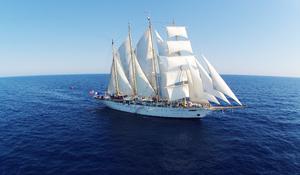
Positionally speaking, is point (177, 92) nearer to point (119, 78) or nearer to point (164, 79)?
point (164, 79)

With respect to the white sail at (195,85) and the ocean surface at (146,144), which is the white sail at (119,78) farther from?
the white sail at (195,85)

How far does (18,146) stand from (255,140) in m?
44.1

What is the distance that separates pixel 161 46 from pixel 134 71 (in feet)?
35.2

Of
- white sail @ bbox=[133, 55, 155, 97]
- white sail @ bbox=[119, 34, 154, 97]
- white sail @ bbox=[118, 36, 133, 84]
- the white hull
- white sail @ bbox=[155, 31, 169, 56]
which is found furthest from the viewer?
white sail @ bbox=[118, 36, 133, 84]

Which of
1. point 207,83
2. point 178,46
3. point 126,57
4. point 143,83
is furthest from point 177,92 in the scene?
point 126,57

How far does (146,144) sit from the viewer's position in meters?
33.3

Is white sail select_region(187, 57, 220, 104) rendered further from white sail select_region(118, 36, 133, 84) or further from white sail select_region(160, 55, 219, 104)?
white sail select_region(118, 36, 133, 84)

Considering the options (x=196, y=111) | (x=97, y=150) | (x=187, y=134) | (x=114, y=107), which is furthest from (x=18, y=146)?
(x=196, y=111)

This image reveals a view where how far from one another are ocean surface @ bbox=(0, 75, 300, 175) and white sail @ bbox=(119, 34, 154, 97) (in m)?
8.01

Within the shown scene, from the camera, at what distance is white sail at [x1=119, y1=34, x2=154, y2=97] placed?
51812mm

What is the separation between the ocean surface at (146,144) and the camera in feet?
84.4

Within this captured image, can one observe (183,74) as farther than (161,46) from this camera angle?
No

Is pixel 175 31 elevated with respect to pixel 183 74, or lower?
elevated

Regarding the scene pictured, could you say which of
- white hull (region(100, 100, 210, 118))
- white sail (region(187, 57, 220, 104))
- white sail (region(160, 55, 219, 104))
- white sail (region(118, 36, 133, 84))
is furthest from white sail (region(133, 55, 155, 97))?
white sail (region(187, 57, 220, 104))
